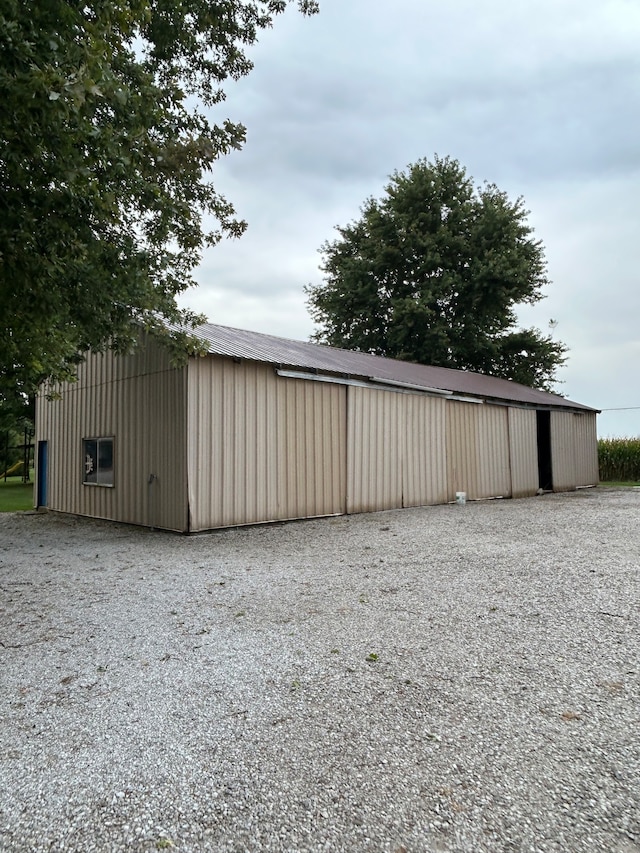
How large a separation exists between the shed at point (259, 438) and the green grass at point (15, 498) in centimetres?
179

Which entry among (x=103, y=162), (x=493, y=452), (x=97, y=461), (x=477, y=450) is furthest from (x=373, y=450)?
(x=103, y=162)

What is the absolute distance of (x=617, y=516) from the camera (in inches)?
388

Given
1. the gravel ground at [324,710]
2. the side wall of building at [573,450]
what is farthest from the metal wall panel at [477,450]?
the gravel ground at [324,710]

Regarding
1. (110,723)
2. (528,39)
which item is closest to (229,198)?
(528,39)

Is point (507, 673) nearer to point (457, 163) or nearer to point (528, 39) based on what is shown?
point (528, 39)

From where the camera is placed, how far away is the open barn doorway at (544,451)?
55.9 ft

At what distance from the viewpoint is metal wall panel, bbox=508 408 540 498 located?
15.2 metres

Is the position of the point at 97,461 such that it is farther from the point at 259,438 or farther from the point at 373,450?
the point at 373,450

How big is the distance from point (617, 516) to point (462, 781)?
943 cm

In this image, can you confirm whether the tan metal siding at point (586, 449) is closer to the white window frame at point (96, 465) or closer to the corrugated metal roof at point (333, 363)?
the corrugated metal roof at point (333, 363)

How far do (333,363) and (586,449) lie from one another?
40.0ft

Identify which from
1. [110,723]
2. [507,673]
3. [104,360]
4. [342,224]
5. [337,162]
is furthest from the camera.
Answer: [342,224]

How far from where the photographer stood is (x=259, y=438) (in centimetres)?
929

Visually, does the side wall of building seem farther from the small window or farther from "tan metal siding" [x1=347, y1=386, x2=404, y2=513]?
the small window
